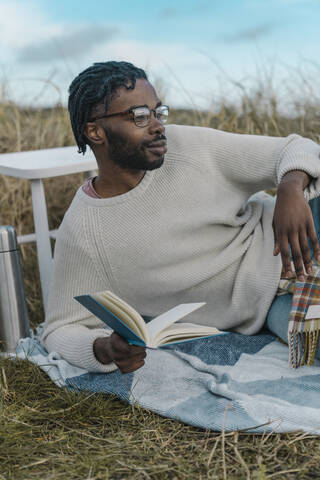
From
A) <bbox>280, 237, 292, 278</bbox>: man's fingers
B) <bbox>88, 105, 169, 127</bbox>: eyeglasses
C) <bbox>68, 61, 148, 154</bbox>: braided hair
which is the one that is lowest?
<bbox>280, 237, 292, 278</bbox>: man's fingers

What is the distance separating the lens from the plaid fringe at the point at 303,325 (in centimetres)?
223

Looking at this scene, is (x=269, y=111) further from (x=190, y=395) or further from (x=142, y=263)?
(x=190, y=395)

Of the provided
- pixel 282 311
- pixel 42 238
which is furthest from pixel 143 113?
pixel 42 238

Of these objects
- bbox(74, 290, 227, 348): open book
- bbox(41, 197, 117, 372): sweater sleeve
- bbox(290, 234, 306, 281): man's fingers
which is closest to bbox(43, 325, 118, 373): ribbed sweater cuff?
bbox(41, 197, 117, 372): sweater sleeve

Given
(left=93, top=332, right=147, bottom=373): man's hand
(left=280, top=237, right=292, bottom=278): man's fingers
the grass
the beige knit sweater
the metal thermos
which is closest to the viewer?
the grass

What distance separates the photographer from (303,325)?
88.2 inches

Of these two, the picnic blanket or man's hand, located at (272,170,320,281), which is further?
man's hand, located at (272,170,320,281)

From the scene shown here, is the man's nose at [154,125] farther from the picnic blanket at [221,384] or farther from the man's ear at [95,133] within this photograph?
the picnic blanket at [221,384]

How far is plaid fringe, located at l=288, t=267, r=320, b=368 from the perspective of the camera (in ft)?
7.32

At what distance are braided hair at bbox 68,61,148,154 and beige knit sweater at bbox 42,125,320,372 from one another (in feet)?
0.99

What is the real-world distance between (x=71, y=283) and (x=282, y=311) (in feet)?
2.84

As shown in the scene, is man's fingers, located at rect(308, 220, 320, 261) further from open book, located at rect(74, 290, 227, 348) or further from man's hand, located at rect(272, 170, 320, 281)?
open book, located at rect(74, 290, 227, 348)

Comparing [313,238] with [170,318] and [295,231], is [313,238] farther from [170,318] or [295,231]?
[170,318]

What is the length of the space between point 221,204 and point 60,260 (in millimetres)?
712
